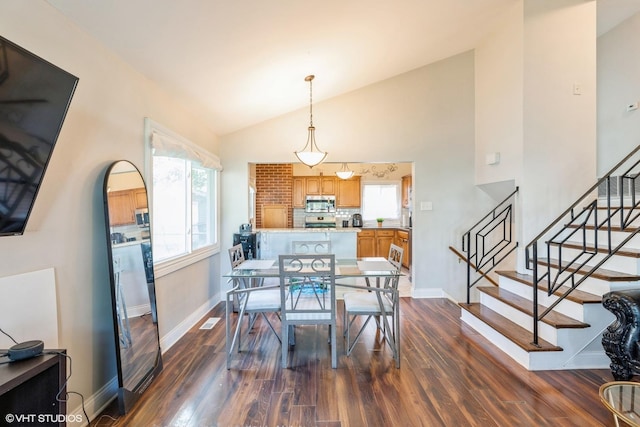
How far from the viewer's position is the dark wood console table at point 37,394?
3.80ft

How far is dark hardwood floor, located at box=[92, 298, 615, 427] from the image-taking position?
1.86 meters

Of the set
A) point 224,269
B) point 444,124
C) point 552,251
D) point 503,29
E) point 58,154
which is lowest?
point 224,269

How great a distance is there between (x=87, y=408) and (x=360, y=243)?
5.68 m

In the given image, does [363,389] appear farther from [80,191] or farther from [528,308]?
[80,191]

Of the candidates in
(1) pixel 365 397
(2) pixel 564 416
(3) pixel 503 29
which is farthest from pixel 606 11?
(1) pixel 365 397

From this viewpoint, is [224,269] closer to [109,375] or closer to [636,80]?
[109,375]

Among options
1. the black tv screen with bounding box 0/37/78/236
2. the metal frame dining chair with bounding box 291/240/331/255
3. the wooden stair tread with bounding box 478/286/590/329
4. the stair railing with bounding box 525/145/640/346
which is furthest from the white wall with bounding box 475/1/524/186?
the black tv screen with bounding box 0/37/78/236

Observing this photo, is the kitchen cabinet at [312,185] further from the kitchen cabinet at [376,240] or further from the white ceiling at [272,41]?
the white ceiling at [272,41]

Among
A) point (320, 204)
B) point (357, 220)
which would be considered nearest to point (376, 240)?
point (357, 220)

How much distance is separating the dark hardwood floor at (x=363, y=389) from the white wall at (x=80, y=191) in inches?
20.0

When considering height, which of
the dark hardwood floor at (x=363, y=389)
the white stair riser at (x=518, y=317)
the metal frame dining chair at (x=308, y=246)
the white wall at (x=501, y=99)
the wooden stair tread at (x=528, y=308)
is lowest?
the dark hardwood floor at (x=363, y=389)

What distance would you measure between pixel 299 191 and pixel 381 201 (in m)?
2.11

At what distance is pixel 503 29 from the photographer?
3623 mm

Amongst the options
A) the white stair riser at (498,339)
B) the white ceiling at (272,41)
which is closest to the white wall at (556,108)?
the white ceiling at (272,41)
